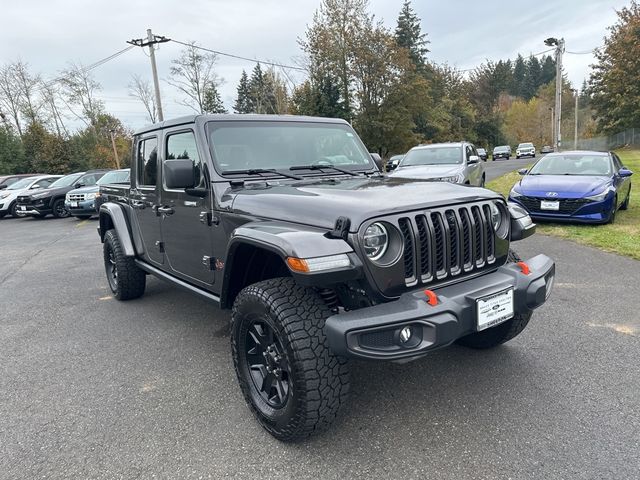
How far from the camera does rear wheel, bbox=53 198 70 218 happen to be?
15.6 meters

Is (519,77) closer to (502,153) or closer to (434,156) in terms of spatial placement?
(502,153)

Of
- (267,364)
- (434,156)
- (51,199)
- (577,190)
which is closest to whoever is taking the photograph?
(267,364)

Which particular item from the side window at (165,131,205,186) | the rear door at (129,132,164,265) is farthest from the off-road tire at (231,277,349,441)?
the rear door at (129,132,164,265)

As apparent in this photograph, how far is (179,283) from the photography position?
3793 mm

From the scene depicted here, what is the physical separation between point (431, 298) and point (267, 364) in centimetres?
105

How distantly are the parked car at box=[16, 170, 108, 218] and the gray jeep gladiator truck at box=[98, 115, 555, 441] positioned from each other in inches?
559

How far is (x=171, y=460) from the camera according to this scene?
7.81 ft

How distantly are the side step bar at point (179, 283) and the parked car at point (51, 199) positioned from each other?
13.0 metres

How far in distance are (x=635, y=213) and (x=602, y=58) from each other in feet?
122

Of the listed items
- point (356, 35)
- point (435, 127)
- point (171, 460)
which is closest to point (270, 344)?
point (171, 460)

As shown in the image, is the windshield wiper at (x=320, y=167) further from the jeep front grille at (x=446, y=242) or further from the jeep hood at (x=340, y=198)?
the jeep front grille at (x=446, y=242)

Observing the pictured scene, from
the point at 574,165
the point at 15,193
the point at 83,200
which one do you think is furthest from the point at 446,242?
the point at 15,193

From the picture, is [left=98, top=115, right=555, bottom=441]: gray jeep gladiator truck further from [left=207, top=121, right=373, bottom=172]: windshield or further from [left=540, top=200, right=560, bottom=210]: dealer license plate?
[left=540, top=200, right=560, bottom=210]: dealer license plate

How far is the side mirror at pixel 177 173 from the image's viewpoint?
3.01 metres
